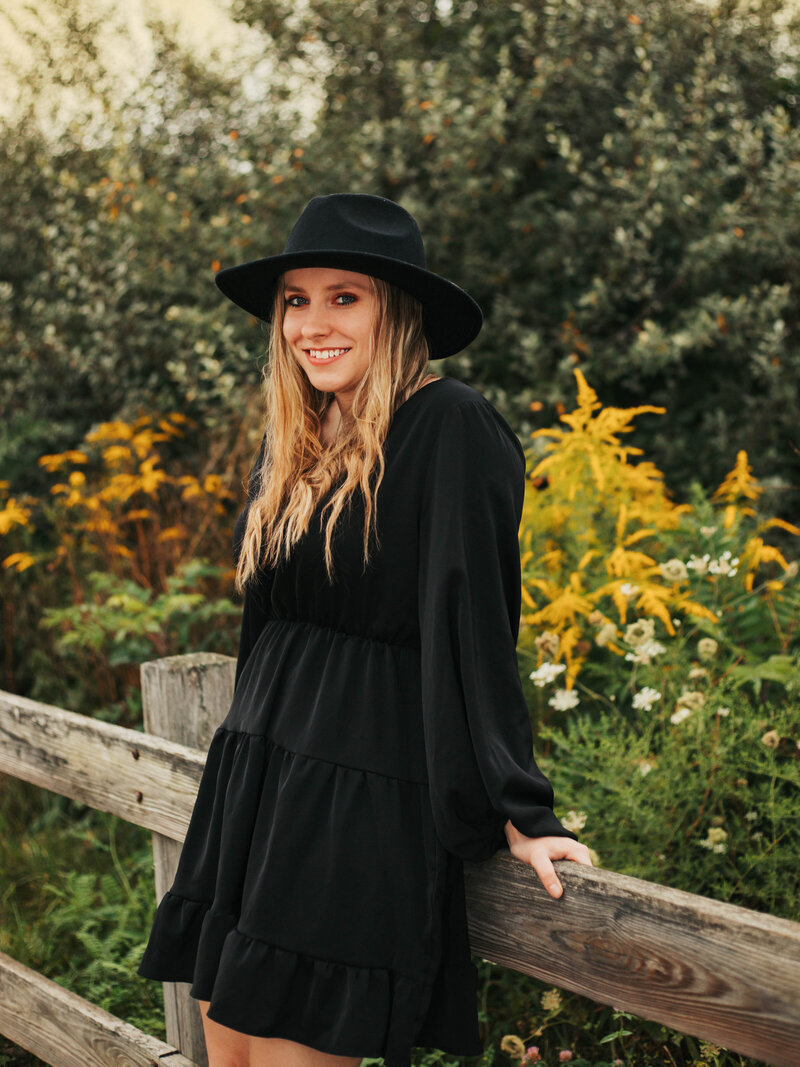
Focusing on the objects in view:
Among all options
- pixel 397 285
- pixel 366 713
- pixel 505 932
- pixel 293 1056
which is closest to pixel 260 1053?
pixel 293 1056

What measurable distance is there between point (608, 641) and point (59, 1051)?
5.78ft

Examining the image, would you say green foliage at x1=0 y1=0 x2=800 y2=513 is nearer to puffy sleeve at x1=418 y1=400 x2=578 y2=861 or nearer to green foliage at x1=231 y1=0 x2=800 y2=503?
green foliage at x1=231 y1=0 x2=800 y2=503

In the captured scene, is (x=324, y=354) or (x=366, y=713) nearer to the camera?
(x=366, y=713)

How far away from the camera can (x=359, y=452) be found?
5.66ft

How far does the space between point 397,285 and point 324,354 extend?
184 millimetres

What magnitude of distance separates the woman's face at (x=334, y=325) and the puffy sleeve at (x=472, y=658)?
270 millimetres

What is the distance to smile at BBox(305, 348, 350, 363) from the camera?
1798 millimetres

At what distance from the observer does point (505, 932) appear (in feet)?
5.16

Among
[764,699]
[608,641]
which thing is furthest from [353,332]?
[764,699]

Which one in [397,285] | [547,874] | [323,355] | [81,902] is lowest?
[81,902]

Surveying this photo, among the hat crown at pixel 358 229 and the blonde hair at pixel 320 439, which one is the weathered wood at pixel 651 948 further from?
the hat crown at pixel 358 229

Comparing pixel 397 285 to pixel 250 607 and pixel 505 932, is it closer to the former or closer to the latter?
pixel 250 607

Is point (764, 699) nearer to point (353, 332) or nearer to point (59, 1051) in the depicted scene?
point (353, 332)

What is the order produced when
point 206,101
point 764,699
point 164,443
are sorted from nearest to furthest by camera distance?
point 764,699
point 164,443
point 206,101
